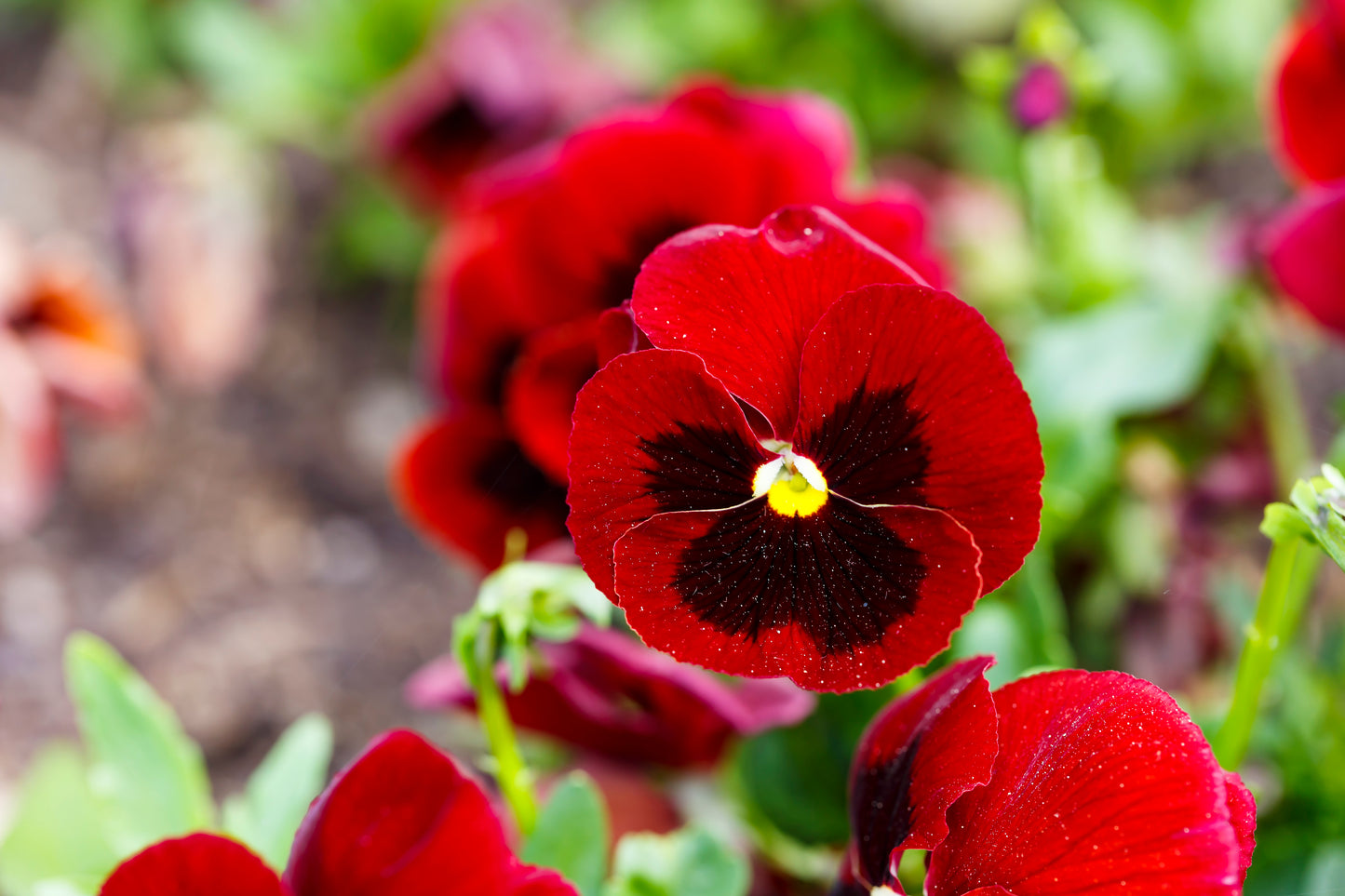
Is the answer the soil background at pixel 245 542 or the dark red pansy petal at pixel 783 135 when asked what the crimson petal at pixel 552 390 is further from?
the soil background at pixel 245 542

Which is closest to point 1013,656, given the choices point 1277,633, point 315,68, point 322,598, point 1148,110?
point 1277,633

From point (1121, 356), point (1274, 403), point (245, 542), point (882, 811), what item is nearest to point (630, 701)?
point (882, 811)

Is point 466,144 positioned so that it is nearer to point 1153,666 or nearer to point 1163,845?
point 1153,666

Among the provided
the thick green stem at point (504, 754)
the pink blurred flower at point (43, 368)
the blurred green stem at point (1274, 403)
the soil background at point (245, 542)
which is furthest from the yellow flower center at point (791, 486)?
the pink blurred flower at point (43, 368)

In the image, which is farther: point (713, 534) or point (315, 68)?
point (315, 68)

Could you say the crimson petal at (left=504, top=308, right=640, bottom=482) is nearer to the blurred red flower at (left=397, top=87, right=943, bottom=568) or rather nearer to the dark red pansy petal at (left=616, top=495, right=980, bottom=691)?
the blurred red flower at (left=397, top=87, right=943, bottom=568)

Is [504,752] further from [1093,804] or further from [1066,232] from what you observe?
[1066,232]
